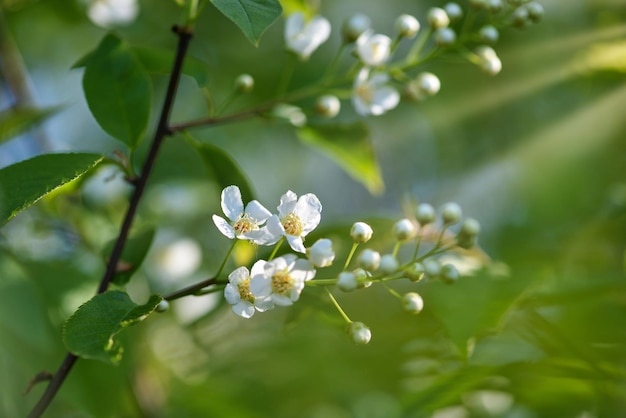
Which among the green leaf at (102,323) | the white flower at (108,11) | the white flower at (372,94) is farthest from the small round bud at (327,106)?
the white flower at (108,11)

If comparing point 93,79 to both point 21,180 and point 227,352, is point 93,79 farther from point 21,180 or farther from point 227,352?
point 227,352

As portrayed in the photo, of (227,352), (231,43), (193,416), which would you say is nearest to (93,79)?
(193,416)

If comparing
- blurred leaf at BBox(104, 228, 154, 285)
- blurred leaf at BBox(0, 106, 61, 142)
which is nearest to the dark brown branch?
blurred leaf at BBox(104, 228, 154, 285)

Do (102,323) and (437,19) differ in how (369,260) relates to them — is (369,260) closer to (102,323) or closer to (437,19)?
(102,323)

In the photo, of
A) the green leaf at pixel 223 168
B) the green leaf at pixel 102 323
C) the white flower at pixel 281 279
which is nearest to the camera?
the green leaf at pixel 102 323

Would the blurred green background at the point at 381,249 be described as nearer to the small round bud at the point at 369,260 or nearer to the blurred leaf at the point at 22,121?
the blurred leaf at the point at 22,121

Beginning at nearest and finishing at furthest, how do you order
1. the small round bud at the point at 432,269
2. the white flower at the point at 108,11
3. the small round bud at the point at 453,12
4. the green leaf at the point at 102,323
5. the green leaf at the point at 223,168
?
1. the green leaf at the point at 102,323
2. the small round bud at the point at 432,269
3. the green leaf at the point at 223,168
4. the small round bud at the point at 453,12
5. the white flower at the point at 108,11

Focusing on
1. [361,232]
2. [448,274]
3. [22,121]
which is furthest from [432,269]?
[22,121]
